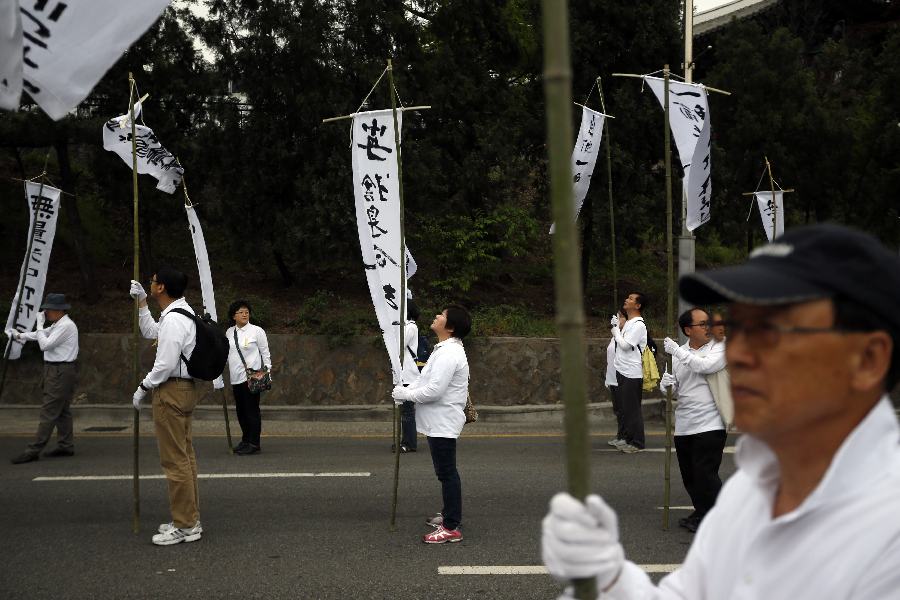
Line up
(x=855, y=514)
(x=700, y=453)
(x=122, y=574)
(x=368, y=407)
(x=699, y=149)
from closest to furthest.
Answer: (x=855, y=514) → (x=122, y=574) → (x=700, y=453) → (x=699, y=149) → (x=368, y=407)

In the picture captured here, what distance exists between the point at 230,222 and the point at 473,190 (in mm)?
4460

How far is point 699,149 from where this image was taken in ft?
33.5

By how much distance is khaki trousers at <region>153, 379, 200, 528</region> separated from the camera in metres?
6.70

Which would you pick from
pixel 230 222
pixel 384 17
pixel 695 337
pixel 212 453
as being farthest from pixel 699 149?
pixel 230 222

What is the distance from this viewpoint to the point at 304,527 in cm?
723

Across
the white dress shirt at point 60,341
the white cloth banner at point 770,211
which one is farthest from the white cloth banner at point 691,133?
the white dress shirt at point 60,341

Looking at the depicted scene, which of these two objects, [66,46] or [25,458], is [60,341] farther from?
[66,46]

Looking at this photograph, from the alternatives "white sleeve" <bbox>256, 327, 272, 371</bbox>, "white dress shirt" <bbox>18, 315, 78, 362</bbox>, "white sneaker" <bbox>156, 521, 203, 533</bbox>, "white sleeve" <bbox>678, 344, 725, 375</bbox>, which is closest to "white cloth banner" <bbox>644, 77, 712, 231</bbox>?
"white sleeve" <bbox>678, 344, 725, 375</bbox>

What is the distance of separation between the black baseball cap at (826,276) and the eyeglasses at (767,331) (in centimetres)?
5

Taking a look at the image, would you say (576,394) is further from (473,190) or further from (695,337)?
(473,190)

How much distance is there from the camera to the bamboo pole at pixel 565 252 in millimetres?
1654

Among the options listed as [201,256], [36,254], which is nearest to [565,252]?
[201,256]

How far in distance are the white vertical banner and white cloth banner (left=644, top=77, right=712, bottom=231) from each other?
3456 millimetres

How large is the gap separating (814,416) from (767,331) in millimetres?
165
